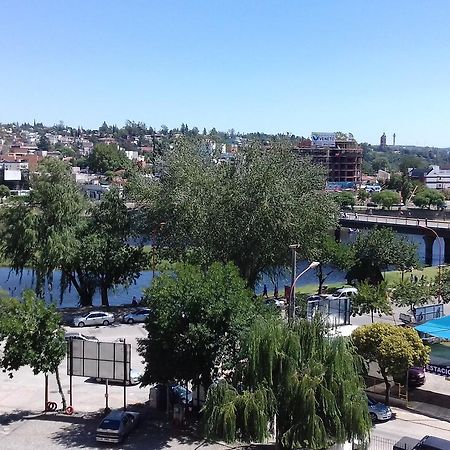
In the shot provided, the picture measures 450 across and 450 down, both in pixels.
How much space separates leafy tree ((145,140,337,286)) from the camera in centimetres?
3484

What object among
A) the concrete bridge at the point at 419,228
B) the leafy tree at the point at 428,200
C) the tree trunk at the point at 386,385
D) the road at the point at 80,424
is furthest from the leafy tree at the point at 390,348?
the leafy tree at the point at 428,200

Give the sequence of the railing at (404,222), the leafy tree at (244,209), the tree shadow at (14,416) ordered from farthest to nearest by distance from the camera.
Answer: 1. the railing at (404,222)
2. the leafy tree at (244,209)
3. the tree shadow at (14,416)

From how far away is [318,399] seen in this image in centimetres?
1678

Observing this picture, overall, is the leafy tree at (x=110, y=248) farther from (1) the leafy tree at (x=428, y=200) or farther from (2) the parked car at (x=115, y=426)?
(1) the leafy tree at (x=428, y=200)

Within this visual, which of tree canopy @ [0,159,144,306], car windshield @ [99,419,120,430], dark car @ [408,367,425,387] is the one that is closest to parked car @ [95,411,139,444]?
car windshield @ [99,419,120,430]

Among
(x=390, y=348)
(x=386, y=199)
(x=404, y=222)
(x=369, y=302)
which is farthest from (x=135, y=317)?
(x=386, y=199)

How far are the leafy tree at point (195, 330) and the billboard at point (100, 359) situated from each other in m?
1.04

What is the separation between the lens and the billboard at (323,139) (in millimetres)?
167000

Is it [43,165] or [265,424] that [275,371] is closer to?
[265,424]

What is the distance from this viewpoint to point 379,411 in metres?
22.2

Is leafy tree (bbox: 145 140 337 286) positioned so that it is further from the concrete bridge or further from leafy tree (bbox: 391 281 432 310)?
the concrete bridge

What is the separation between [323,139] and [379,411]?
15079cm

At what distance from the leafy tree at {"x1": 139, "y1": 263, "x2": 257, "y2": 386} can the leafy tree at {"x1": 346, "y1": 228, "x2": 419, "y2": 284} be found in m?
31.2

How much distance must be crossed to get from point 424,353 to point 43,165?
77.7ft
